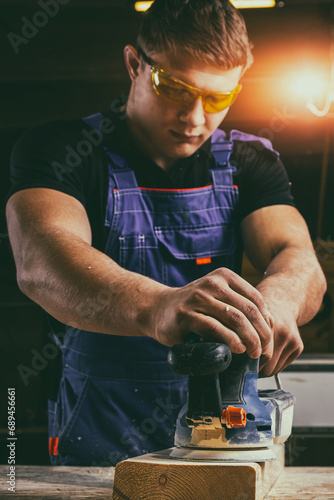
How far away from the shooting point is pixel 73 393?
6.31 feet

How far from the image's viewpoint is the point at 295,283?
173 cm

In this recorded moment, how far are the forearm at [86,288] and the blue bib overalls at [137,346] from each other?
39 cm

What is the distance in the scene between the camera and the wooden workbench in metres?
1.24

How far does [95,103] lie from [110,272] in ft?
8.98

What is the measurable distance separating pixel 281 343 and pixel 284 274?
0.99ft

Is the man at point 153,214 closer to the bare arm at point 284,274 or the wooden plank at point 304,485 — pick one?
the bare arm at point 284,274

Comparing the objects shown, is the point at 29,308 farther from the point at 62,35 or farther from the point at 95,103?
the point at 62,35

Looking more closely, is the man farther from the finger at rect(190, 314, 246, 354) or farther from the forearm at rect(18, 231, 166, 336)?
the finger at rect(190, 314, 246, 354)

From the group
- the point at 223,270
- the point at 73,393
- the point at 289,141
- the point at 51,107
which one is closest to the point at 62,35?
the point at 51,107

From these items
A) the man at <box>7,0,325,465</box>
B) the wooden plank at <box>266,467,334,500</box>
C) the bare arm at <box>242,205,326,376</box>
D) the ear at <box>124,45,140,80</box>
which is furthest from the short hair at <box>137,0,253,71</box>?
the wooden plank at <box>266,467,334,500</box>

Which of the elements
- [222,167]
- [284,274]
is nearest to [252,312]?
[284,274]

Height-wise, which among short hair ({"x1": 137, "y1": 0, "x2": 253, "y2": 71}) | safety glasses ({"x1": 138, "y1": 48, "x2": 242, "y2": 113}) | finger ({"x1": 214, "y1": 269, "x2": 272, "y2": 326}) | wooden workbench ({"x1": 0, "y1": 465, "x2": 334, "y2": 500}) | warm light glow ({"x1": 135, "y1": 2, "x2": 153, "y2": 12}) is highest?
warm light glow ({"x1": 135, "y1": 2, "x2": 153, "y2": 12})

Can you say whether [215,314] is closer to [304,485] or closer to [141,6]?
[304,485]

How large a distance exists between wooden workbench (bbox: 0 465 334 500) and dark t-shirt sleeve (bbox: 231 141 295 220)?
889mm
